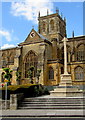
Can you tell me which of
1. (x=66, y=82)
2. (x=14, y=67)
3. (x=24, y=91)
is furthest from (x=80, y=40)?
(x=24, y=91)

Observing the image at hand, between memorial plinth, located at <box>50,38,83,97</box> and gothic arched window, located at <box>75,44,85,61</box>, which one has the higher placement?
gothic arched window, located at <box>75,44,85,61</box>

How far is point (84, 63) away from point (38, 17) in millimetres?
28331

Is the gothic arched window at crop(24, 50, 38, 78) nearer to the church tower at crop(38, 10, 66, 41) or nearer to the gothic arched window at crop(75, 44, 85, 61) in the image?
the gothic arched window at crop(75, 44, 85, 61)

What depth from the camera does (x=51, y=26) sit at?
50.3m

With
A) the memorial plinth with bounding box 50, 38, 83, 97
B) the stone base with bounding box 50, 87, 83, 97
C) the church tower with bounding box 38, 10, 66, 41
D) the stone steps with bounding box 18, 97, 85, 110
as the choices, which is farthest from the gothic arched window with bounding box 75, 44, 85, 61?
the stone steps with bounding box 18, 97, 85, 110

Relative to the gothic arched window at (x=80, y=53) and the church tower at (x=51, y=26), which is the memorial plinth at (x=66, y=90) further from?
the church tower at (x=51, y=26)

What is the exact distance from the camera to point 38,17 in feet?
177

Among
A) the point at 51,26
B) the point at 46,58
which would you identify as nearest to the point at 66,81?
the point at 46,58

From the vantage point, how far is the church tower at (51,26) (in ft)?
159

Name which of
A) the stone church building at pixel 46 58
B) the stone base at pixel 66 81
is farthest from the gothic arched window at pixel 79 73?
the stone base at pixel 66 81

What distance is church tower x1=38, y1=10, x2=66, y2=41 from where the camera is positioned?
48500mm

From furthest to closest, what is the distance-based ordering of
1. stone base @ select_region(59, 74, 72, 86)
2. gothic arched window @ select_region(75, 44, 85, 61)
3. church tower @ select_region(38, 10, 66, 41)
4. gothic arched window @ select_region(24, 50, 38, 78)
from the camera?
1. church tower @ select_region(38, 10, 66, 41)
2. gothic arched window @ select_region(75, 44, 85, 61)
3. gothic arched window @ select_region(24, 50, 38, 78)
4. stone base @ select_region(59, 74, 72, 86)

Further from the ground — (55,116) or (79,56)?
(79,56)

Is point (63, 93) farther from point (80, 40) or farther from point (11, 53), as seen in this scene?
point (11, 53)
